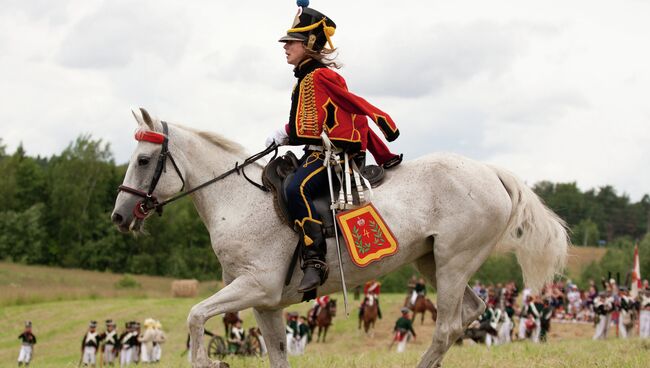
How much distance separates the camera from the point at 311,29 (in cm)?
765

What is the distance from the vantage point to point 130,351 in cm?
2791

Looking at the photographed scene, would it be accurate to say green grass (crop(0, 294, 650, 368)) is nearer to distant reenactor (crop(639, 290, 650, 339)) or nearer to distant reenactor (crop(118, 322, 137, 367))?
distant reenactor (crop(118, 322, 137, 367))

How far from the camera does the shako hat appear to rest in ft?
25.1

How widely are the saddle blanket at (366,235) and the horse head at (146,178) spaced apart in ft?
5.25

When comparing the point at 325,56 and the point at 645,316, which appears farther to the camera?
the point at 645,316

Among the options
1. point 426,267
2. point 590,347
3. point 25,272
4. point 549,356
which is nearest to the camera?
point 426,267

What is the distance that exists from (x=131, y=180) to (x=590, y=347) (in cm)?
789

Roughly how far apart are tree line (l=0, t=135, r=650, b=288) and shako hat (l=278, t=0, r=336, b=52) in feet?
243

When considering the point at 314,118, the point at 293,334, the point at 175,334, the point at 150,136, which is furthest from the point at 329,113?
the point at 175,334

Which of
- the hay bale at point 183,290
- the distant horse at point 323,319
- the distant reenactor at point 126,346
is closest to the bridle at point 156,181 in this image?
the distant reenactor at point 126,346

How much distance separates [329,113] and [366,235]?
3.77 feet

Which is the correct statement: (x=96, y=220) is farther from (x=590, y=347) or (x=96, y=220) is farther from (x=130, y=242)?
(x=590, y=347)

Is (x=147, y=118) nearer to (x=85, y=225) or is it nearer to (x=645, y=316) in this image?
(x=645, y=316)

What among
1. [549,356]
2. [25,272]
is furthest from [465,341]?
[25,272]
